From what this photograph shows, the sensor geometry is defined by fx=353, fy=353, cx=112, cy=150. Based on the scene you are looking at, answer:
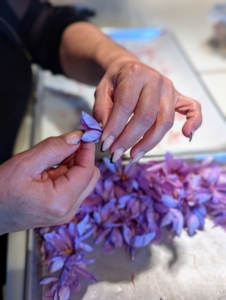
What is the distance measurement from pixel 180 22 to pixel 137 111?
705 mm

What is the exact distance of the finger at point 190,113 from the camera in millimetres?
443

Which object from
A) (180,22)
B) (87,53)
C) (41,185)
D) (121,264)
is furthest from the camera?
(180,22)

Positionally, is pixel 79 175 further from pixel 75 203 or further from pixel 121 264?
pixel 121 264

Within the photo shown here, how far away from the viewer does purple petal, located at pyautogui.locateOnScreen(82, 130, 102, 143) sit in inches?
16.2

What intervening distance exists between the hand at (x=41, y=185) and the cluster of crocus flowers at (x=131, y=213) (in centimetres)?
9

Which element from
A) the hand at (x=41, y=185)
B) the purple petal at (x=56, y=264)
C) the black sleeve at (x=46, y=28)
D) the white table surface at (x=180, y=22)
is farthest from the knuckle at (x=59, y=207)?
the black sleeve at (x=46, y=28)

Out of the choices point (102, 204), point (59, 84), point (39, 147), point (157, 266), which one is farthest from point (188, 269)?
point (59, 84)

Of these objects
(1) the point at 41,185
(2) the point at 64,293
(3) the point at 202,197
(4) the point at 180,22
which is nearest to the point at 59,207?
(1) the point at 41,185

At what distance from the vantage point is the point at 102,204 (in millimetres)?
533

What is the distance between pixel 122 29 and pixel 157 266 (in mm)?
694

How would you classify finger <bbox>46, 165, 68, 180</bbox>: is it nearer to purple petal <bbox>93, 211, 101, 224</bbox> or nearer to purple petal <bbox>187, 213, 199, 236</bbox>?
purple petal <bbox>93, 211, 101, 224</bbox>

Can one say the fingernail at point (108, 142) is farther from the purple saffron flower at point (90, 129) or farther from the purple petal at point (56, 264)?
the purple petal at point (56, 264)

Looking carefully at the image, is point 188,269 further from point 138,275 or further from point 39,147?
point 39,147

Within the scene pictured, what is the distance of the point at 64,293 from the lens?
44 centimetres
